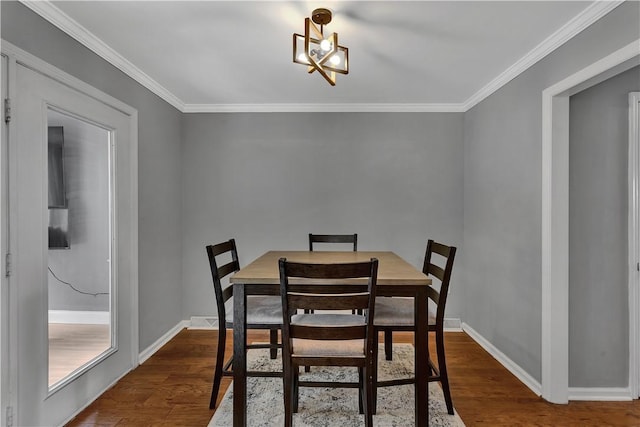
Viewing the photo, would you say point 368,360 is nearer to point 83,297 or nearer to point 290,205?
point 83,297

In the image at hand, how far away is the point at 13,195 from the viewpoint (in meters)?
1.71

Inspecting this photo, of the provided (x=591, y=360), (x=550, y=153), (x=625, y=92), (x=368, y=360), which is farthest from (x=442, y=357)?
(x=625, y=92)

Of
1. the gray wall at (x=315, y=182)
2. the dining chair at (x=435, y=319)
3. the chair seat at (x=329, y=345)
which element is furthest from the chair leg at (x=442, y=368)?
the gray wall at (x=315, y=182)

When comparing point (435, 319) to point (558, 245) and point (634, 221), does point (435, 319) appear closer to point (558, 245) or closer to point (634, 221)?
point (558, 245)

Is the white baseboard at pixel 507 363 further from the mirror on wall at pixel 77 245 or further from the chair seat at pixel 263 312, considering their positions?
the mirror on wall at pixel 77 245

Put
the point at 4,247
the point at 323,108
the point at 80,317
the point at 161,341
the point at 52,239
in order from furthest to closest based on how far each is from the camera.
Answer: the point at 323,108, the point at 161,341, the point at 80,317, the point at 52,239, the point at 4,247

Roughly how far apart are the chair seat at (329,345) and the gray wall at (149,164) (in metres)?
1.71

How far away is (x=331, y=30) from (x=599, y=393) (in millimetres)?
2913

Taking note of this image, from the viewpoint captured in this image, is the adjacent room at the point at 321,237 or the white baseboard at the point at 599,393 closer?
the adjacent room at the point at 321,237

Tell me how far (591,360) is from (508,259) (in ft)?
2.75

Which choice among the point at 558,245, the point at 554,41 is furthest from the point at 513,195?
the point at 554,41

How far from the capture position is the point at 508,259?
2.85 meters

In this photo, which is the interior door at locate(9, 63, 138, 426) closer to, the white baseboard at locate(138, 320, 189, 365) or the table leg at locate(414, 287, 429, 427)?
the white baseboard at locate(138, 320, 189, 365)

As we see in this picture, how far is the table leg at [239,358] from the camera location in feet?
6.14
